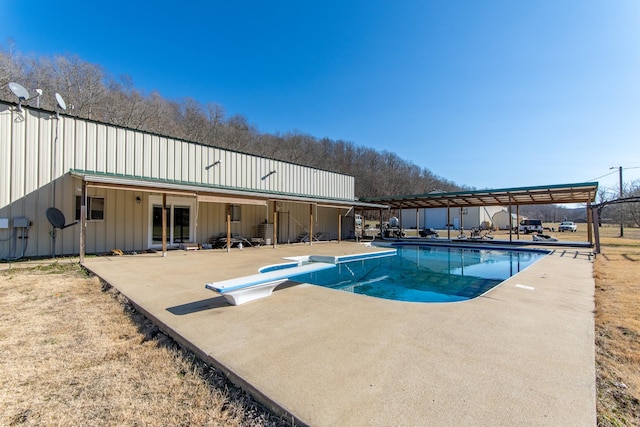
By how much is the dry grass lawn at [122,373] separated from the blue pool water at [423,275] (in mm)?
3002

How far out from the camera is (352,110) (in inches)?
915

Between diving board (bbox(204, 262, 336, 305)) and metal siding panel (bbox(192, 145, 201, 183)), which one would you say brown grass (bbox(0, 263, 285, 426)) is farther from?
metal siding panel (bbox(192, 145, 201, 183))

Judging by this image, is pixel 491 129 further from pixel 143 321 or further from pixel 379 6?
pixel 143 321

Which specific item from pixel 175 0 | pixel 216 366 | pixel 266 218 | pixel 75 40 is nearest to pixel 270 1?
pixel 175 0

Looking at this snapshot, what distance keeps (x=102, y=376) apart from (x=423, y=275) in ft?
27.5

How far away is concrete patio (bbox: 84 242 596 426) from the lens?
2086 mm

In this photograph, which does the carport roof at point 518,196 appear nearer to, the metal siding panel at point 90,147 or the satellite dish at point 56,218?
the metal siding panel at point 90,147

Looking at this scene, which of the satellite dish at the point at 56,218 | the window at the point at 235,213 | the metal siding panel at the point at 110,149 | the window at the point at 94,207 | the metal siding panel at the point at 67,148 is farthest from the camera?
the window at the point at 235,213

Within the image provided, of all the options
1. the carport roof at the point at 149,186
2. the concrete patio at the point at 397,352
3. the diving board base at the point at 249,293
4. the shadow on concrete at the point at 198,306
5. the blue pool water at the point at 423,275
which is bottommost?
the blue pool water at the point at 423,275

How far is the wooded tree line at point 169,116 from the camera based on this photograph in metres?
19.2

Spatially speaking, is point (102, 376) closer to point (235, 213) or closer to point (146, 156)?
point (146, 156)

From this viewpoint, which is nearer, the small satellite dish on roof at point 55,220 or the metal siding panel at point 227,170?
the small satellite dish on roof at point 55,220

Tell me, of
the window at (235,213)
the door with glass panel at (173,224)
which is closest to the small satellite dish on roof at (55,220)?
the door with glass panel at (173,224)

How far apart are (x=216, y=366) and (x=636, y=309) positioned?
589 centimetres
